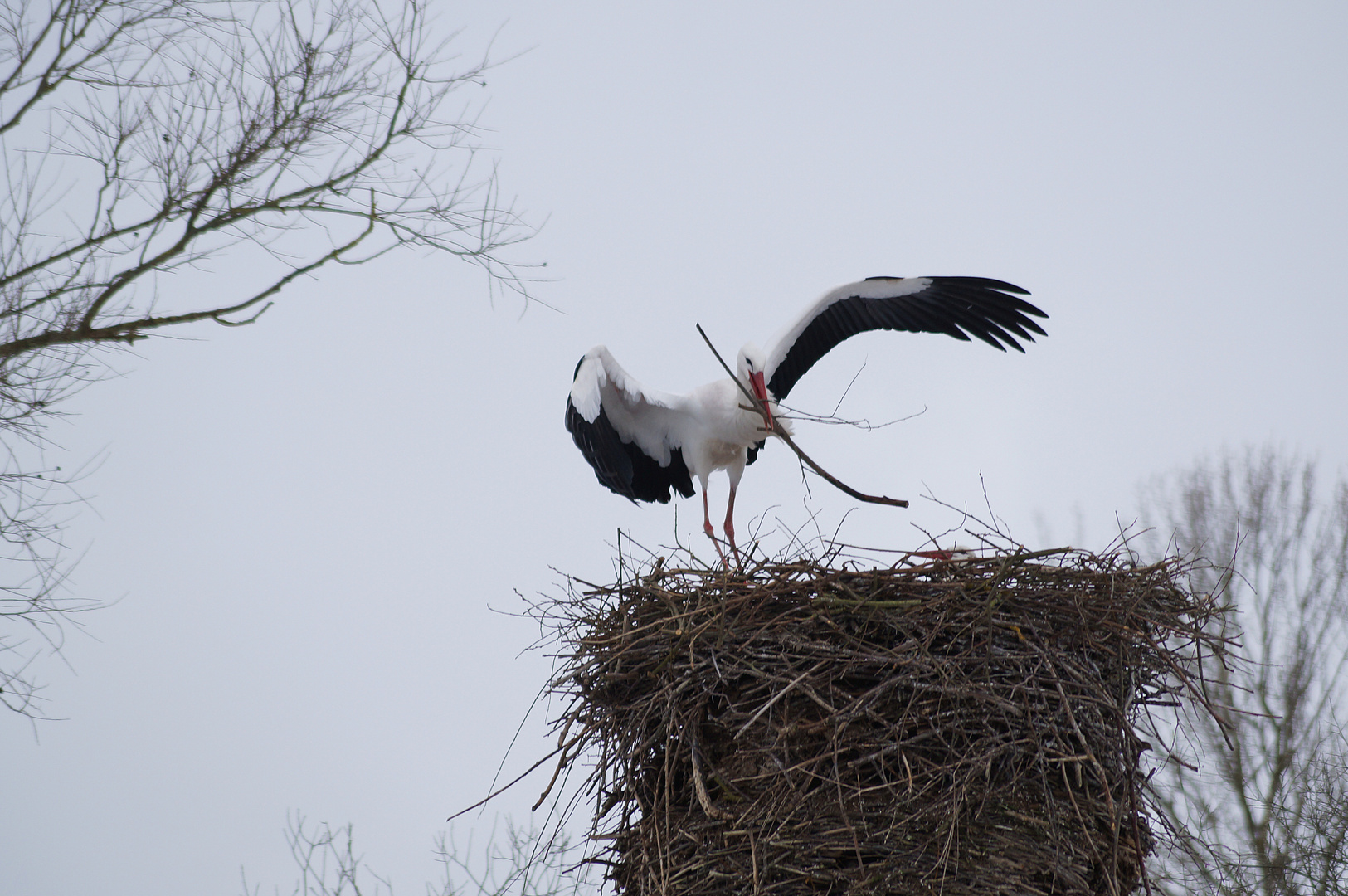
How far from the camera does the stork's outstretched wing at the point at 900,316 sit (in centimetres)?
640

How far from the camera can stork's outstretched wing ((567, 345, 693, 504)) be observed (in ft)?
20.3

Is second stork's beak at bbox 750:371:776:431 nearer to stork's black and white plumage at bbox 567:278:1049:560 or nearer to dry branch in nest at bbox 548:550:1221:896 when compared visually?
stork's black and white plumage at bbox 567:278:1049:560

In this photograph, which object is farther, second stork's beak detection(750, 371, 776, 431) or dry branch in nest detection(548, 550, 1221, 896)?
second stork's beak detection(750, 371, 776, 431)

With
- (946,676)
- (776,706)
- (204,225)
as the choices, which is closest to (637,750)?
(776,706)

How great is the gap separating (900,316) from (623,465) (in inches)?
71.1

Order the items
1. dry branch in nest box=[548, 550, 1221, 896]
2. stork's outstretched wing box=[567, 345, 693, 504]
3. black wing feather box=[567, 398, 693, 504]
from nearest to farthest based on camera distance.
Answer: dry branch in nest box=[548, 550, 1221, 896], stork's outstretched wing box=[567, 345, 693, 504], black wing feather box=[567, 398, 693, 504]

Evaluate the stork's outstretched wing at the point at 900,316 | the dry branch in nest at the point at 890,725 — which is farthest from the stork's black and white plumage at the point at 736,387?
the dry branch in nest at the point at 890,725

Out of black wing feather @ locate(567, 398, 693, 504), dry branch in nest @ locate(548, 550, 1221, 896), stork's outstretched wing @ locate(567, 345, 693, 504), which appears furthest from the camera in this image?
black wing feather @ locate(567, 398, 693, 504)

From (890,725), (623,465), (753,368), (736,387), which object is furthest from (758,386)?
(890,725)

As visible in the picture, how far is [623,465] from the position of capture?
6.62 m

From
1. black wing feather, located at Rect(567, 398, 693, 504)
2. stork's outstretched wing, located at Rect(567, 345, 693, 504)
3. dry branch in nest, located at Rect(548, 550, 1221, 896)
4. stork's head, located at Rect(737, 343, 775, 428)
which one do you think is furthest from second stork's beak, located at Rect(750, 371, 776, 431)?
dry branch in nest, located at Rect(548, 550, 1221, 896)

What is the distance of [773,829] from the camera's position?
4121 millimetres

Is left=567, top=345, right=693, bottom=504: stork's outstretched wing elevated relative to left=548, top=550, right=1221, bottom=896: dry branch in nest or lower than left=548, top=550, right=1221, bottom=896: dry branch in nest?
elevated

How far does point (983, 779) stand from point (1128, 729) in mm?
572
